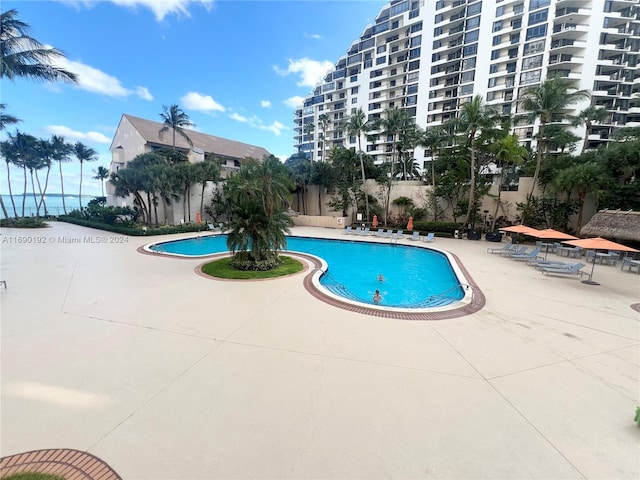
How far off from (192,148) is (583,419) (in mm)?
33230

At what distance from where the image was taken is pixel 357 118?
78.7ft

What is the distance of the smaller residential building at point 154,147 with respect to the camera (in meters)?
26.7

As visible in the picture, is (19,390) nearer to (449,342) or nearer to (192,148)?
(449,342)

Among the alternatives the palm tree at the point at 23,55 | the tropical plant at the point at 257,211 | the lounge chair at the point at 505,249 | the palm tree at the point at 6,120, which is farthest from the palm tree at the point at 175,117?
the lounge chair at the point at 505,249

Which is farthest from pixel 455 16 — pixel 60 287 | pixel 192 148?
pixel 60 287

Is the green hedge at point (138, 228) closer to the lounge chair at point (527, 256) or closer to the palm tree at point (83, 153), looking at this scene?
the palm tree at point (83, 153)

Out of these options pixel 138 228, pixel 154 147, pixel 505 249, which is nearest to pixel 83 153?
pixel 154 147

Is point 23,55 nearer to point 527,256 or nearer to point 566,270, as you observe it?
point 566,270

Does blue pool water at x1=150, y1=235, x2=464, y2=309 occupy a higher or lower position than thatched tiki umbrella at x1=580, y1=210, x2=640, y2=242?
lower

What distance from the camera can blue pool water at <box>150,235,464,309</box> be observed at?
29.3 ft

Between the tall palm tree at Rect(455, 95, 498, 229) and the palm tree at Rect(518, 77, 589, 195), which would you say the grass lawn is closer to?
the tall palm tree at Rect(455, 95, 498, 229)

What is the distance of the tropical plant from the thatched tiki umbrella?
53.9ft

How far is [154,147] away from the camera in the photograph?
27922mm

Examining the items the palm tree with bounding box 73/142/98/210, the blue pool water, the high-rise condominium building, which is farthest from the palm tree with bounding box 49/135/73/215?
the high-rise condominium building
